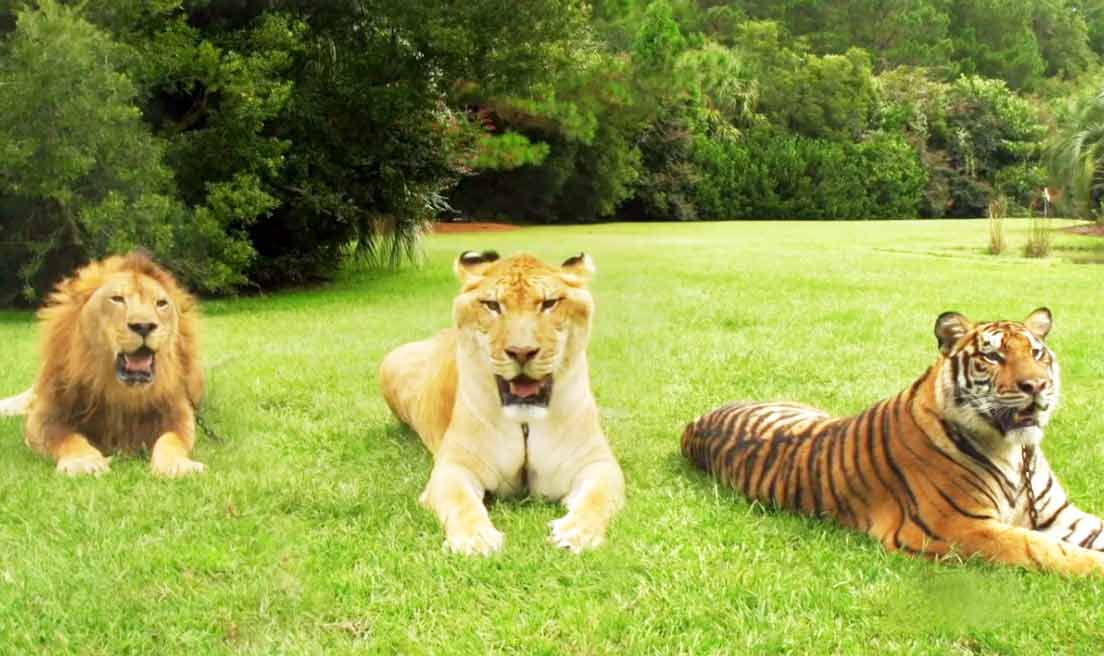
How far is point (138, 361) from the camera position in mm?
4777

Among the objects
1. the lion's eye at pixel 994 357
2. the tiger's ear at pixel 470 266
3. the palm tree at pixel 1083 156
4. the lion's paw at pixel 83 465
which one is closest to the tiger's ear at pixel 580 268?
the tiger's ear at pixel 470 266

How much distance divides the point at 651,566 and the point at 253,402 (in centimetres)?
376

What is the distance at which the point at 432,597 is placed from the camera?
328 cm

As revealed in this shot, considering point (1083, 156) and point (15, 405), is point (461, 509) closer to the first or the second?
point (15, 405)

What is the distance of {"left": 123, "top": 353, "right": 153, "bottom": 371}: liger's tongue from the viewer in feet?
15.6

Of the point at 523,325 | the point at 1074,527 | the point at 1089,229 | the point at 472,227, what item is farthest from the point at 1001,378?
the point at 1089,229

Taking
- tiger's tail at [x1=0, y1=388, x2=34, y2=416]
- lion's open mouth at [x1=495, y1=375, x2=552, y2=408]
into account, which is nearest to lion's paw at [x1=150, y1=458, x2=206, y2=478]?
lion's open mouth at [x1=495, y1=375, x2=552, y2=408]

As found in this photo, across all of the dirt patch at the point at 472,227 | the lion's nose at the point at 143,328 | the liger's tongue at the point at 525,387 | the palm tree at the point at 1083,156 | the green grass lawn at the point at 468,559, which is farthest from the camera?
the dirt patch at the point at 472,227

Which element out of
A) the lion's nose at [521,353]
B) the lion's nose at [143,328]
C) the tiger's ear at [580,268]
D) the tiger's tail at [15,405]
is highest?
the tiger's ear at [580,268]

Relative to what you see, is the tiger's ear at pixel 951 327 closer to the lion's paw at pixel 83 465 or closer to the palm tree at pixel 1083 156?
the lion's paw at pixel 83 465

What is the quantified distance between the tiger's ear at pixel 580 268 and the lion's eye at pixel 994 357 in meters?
1.42

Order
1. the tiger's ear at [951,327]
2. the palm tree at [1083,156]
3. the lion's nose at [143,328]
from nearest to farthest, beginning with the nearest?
the tiger's ear at [951,327], the lion's nose at [143,328], the palm tree at [1083,156]

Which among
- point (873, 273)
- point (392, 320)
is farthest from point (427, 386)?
point (873, 273)

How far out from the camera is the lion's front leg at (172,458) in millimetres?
4732
